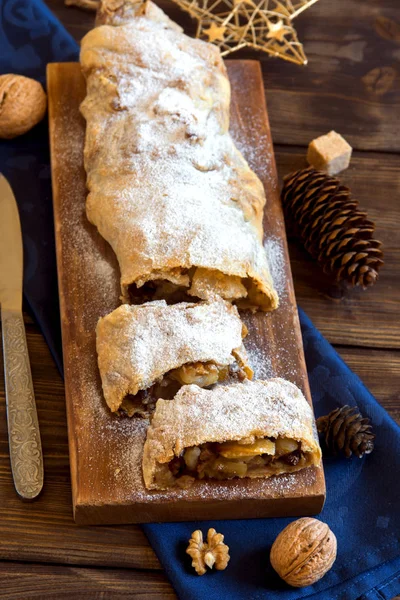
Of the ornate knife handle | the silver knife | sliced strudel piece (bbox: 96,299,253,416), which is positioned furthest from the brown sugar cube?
the ornate knife handle

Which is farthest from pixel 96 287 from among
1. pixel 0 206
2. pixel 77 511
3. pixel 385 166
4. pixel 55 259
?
pixel 385 166

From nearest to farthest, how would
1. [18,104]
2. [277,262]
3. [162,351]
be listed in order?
[162,351], [277,262], [18,104]

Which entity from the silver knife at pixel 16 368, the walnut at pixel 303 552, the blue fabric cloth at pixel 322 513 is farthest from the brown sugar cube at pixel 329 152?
the walnut at pixel 303 552

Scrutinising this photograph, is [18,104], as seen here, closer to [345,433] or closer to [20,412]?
[20,412]

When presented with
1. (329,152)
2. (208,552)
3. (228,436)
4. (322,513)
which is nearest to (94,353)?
(228,436)

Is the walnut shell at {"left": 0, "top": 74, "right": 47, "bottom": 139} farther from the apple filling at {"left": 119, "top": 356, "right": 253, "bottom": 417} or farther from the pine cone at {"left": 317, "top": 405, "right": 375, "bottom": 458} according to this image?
the pine cone at {"left": 317, "top": 405, "right": 375, "bottom": 458}

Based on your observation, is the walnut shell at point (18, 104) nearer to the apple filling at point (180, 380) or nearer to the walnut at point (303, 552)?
the apple filling at point (180, 380)
